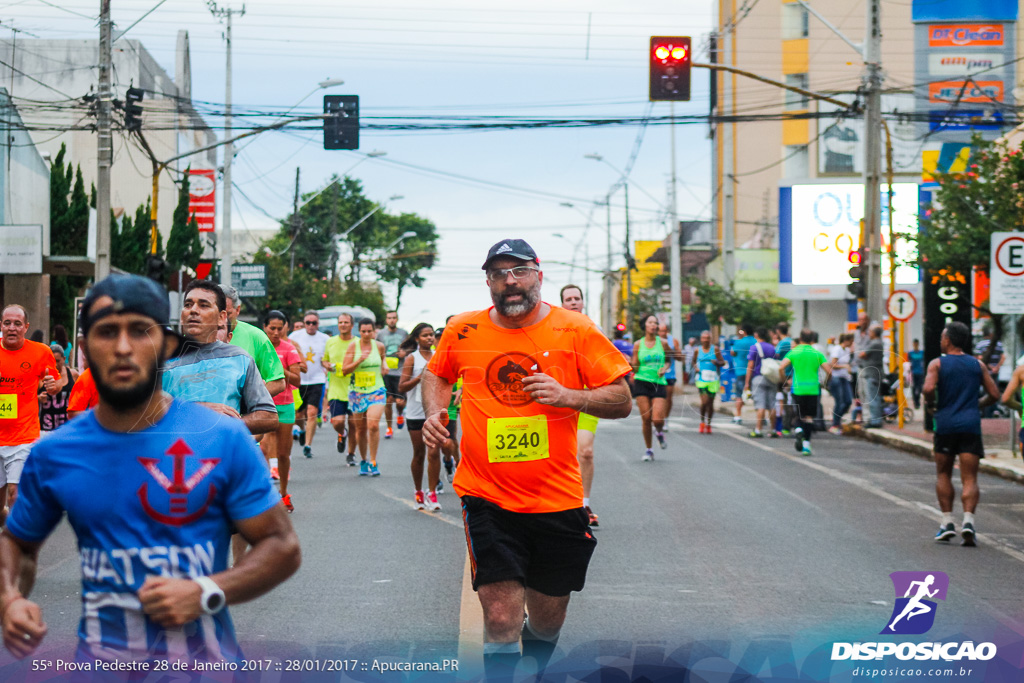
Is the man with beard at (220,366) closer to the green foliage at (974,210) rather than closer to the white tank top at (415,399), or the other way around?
the white tank top at (415,399)

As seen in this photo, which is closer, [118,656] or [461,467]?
[118,656]

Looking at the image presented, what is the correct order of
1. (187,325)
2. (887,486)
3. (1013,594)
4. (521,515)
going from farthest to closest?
(887,486) < (1013,594) < (187,325) < (521,515)

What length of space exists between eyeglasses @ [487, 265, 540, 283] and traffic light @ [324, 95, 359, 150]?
54.1 ft

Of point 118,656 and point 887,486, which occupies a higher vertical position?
point 118,656

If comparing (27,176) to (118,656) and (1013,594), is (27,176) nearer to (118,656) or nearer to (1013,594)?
(1013,594)

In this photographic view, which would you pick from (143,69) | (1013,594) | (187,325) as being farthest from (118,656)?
(143,69)

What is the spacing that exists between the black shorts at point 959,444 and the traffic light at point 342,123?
13.0 meters

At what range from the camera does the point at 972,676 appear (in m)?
4.30

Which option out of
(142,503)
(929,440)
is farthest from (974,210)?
(142,503)

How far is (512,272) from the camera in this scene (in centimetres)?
482

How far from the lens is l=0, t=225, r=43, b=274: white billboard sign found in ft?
79.2

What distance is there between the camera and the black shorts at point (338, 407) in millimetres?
17188

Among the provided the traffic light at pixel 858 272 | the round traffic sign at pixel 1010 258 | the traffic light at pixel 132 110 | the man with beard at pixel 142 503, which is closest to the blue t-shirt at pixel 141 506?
the man with beard at pixel 142 503

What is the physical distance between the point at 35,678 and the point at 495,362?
228 centimetres
